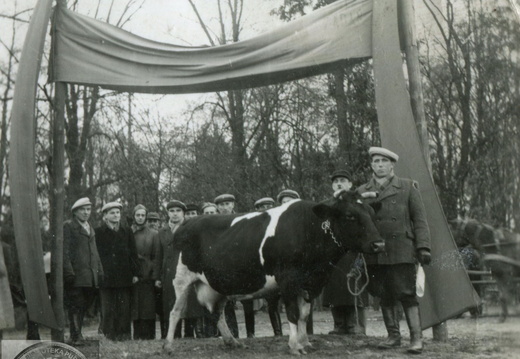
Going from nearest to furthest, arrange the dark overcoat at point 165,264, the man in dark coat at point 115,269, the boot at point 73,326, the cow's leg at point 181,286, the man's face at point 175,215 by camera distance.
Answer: the cow's leg at point 181,286 → the boot at point 73,326 → the man in dark coat at point 115,269 → the dark overcoat at point 165,264 → the man's face at point 175,215

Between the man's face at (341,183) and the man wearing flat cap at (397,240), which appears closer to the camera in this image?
the man wearing flat cap at (397,240)

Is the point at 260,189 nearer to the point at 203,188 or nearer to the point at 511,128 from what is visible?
the point at 203,188

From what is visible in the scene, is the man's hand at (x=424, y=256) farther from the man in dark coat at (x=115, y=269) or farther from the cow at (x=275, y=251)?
the man in dark coat at (x=115, y=269)

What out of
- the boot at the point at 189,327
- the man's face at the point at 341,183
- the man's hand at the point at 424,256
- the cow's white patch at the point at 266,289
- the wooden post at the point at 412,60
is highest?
Result: the wooden post at the point at 412,60

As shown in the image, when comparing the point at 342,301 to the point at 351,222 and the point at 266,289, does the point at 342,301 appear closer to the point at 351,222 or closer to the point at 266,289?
the point at 266,289


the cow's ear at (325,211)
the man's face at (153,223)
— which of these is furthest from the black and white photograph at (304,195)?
the man's face at (153,223)

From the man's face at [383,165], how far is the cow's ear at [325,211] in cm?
61

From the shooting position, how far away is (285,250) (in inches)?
219

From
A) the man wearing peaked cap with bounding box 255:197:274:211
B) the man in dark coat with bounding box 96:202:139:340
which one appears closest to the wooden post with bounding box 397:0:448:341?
the man wearing peaked cap with bounding box 255:197:274:211

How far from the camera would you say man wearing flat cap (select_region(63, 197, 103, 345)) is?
683 centimetres

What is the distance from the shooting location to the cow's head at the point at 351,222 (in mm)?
5102

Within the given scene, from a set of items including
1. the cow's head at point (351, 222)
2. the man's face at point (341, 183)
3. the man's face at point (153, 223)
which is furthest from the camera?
the man's face at point (153, 223)

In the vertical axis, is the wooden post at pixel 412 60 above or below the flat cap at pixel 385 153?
above

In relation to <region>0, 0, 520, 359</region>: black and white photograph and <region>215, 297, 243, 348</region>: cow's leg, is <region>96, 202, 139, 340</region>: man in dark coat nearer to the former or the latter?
<region>0, 0, 520, 359</region>: black and white photograph
